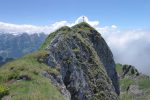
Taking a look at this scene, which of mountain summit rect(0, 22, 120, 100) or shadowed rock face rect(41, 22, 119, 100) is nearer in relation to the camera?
mountain summit rect(0, 22, 120, 100)

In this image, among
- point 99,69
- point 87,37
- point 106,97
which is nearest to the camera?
point 106,97

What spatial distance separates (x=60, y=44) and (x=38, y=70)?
28715mm

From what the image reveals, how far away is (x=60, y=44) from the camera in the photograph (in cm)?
10069

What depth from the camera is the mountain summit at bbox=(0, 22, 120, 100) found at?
63469mm

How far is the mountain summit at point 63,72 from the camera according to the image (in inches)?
2499

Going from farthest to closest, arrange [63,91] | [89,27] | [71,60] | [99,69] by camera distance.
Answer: [89,27]
[99,69]
[71,60]
[63,91]

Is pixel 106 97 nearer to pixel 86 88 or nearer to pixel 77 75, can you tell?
pixel 86 88

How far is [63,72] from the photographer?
89.7m

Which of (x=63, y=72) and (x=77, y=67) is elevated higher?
(x=77, y=67)

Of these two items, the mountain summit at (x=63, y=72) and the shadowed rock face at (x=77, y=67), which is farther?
the shadowed rock face at (x=77, y=67)

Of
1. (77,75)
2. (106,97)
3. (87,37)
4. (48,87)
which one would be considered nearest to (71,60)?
(77,75)

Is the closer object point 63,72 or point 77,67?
point 63,72

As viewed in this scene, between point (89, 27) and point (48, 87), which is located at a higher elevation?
point (89, 27)

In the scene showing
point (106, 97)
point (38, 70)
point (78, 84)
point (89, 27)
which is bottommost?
point (106, 97)
